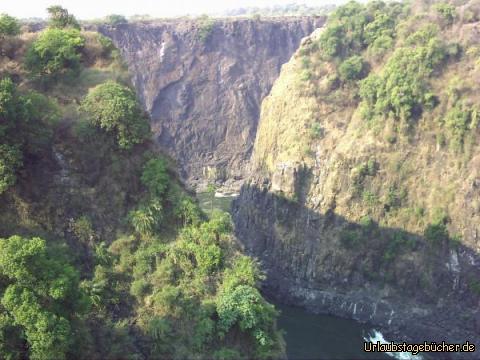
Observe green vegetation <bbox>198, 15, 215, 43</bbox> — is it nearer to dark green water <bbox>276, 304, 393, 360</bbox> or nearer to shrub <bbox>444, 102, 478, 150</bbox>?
shrub <bbox>444, 102, 478, 150</bbox>

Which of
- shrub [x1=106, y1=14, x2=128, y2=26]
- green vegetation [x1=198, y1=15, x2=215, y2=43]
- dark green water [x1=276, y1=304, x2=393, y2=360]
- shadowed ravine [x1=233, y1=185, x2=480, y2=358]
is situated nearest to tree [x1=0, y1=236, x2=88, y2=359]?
dark green water [x1=276, y1=304, x2=393, y2=360]

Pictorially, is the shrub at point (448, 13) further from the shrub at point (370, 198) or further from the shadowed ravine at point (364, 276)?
the shadowed ravine at point (364, 276)

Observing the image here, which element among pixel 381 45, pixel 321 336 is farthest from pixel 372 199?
pixel 381 45

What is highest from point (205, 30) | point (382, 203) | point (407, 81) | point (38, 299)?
point (205, 30)

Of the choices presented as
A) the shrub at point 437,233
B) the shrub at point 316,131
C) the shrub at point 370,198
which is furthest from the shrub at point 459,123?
the shrub at point 316,131

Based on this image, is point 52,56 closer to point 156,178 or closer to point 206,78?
point 156,178

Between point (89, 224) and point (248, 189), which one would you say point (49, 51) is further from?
point (248, 189)
